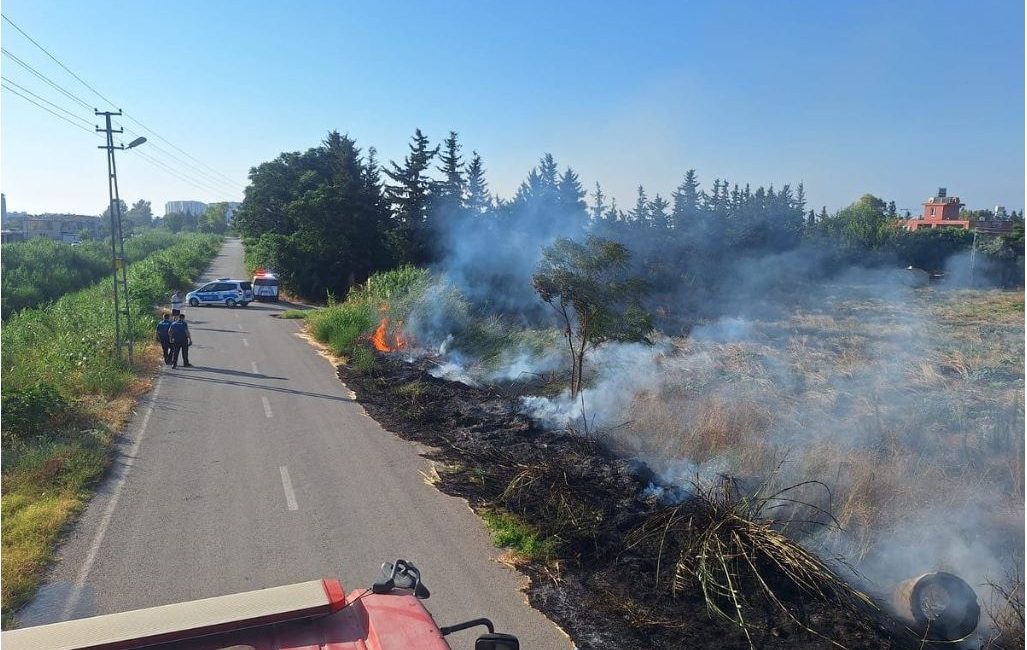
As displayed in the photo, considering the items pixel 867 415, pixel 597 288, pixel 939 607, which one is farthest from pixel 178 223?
pixel 939 607

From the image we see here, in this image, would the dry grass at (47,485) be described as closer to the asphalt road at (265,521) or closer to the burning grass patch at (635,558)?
the asphalt road at (265,521)

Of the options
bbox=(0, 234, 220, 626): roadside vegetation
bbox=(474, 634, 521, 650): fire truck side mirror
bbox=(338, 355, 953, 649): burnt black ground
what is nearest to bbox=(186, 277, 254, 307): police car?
bbox=(0, 234, 220, 626): roadside vegetation

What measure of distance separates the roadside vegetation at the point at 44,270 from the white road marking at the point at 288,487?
25679 millimetres

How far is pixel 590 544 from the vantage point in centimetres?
712

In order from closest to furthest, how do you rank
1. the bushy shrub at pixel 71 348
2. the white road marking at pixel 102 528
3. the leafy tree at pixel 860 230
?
the white road marking at pixel 102 528 < the bushy shrub at pixel 71 348 < the leafy tree at pixel 860 230

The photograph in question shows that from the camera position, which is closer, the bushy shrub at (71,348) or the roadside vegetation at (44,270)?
the bushy shrub at (71,348)

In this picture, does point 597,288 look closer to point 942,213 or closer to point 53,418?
point 53,418

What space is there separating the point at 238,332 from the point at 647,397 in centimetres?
1722

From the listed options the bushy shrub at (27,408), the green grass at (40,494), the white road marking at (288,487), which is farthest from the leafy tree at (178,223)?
the white road marking at (288,487)

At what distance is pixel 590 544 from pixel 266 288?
1243 inches

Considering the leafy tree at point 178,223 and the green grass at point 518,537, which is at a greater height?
the leafy tree at point 178,223

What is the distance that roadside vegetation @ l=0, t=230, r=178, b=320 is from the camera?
31.0 metres

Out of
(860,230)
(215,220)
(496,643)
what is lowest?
(496,643)

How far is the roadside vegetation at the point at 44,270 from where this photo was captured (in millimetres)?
30953
